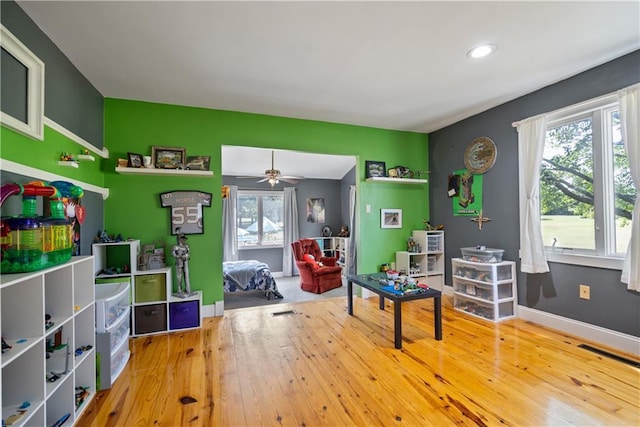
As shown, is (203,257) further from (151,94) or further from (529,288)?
(529,288)

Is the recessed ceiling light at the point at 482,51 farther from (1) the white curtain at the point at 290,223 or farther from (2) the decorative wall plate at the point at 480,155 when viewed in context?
(1) the white curtain at the point at 290,223

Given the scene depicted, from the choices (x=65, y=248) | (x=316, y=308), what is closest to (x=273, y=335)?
(x=316, y=308)

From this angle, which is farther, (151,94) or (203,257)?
(203,257)

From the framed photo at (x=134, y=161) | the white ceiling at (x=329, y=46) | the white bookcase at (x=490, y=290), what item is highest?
the white ceiling at (x=329, y=46)

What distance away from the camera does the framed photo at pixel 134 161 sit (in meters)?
3.12

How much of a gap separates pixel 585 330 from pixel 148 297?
424 centimetres

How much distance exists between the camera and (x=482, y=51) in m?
2.32

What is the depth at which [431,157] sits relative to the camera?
4633 mm

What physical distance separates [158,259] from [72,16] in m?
2.16

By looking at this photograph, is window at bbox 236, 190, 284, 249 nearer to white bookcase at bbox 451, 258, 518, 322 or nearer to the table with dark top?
the table with dark top

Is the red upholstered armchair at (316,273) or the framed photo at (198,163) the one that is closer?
the framed photo at (198,163)

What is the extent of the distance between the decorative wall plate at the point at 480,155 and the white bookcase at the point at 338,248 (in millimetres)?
3185

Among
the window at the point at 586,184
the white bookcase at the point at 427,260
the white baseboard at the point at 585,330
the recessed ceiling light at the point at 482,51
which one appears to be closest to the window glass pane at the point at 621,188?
the window at the point at 586,184

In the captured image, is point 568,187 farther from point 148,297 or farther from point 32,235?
point 148,297
